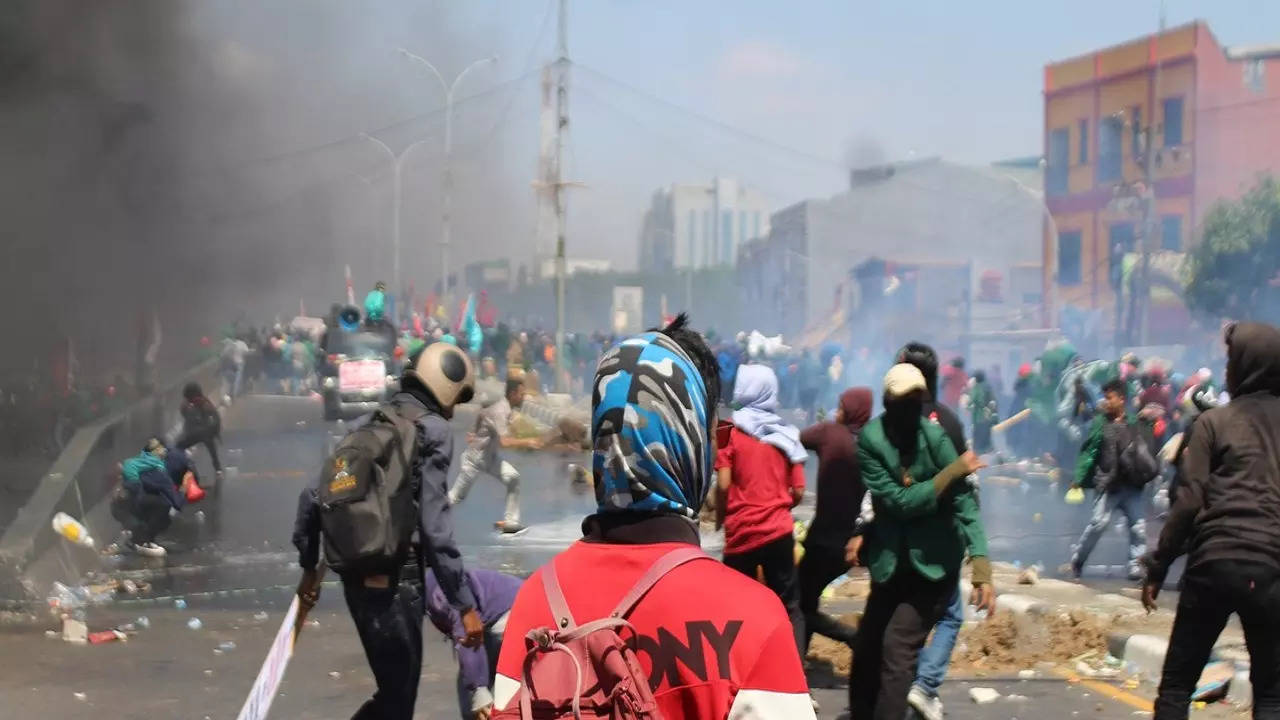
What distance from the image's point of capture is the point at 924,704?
5855 millimetres

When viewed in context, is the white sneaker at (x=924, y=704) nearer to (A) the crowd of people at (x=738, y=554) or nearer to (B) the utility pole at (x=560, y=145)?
(A) the crowd of people at (x=738, y=554)

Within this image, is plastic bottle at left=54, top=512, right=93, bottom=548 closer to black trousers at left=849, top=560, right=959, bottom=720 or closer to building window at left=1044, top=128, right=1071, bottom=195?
black trousers at left=849, top=560, right=959, bottom=720

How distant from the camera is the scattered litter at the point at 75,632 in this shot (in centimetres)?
841

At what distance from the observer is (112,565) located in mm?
11328

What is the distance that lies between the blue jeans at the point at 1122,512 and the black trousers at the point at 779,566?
5.01 m

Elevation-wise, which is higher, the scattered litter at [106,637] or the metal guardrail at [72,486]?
the metal guardrail at [72,486]

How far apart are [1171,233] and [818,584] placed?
44.1 meters

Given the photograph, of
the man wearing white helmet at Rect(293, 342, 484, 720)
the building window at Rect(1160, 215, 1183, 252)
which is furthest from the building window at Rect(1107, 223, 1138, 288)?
the man wearing white helmet at Rect(293, 342, 484, 720)

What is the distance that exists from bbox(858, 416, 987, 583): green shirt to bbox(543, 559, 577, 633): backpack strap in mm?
3245

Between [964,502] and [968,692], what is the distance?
5.89 ft

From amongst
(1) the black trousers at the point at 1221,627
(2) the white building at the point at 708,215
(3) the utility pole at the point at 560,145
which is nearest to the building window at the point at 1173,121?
(3) the utility pole at the point at 560,145

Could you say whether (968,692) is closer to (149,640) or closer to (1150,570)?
(1150,570)

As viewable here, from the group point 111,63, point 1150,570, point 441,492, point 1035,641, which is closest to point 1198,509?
point 1150,570

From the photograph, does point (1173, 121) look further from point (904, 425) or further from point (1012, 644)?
point (904, 425)
